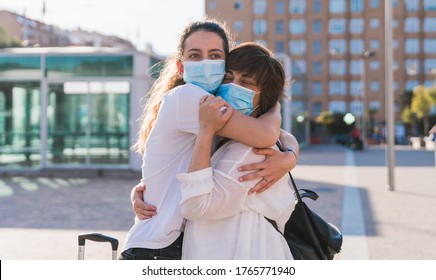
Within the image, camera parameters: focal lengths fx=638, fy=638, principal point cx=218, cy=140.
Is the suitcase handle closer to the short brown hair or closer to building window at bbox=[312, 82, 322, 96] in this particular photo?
the short brown hair

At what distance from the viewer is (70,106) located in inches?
706

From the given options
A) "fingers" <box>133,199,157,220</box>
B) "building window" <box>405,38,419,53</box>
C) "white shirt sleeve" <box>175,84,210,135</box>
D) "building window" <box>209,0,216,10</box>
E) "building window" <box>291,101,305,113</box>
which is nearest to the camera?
"white shirt sleeve" <box>175,84,210,135</box>

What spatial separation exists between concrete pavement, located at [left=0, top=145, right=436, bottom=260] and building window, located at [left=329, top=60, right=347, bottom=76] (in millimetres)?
53107

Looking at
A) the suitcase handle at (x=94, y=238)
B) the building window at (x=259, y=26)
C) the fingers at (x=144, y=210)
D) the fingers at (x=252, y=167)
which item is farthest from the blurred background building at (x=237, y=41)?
the suitcase handle at (x=94, y=238)

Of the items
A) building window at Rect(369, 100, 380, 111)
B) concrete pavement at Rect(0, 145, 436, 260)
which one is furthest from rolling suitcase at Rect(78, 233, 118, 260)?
building window at Rect(369, 100, 380, 111)

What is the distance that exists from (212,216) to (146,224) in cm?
30

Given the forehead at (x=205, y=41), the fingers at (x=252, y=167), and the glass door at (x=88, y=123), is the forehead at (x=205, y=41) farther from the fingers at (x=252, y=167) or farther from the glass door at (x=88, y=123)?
the glass door at (x=88, y=123)

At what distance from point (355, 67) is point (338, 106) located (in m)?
4.57

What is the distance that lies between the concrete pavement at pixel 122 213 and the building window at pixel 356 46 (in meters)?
52.9

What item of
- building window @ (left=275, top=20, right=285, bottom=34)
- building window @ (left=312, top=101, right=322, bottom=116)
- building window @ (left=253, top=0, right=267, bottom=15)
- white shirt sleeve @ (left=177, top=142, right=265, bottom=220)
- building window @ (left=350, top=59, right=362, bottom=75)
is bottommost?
white shirt sleeve @ (left=177, top=142, right=265, bottom=220)

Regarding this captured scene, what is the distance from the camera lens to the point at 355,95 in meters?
69.1

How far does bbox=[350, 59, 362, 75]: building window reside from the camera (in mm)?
68312

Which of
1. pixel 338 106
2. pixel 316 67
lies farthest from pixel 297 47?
pixel 338 106
